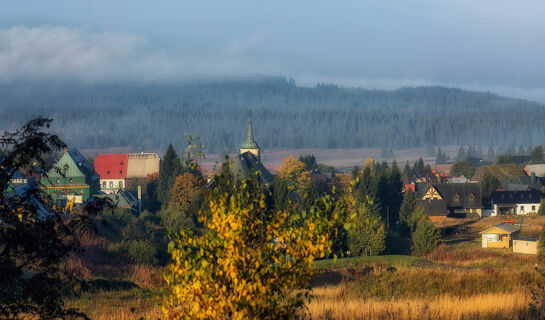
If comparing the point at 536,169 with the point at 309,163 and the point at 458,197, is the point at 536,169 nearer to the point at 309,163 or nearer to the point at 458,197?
the point at 309,163

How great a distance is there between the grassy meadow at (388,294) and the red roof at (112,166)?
11022 centimetres

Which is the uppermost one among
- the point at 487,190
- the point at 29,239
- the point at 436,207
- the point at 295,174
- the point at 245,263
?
the point at 29,239

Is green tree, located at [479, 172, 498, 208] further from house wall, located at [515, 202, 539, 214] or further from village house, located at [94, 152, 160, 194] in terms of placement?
village house, located at [94, 152, 160, 194]

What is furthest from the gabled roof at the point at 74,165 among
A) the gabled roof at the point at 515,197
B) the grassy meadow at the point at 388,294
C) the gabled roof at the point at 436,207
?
the gabled roof at the point at 515,197

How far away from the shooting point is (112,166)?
511 ft

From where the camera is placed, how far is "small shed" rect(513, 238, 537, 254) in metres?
65.9

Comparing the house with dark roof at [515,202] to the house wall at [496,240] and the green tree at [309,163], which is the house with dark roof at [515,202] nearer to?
the house wall at [496,240]

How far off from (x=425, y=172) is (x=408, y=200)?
A: 340 ft

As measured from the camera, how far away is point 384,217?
293ft

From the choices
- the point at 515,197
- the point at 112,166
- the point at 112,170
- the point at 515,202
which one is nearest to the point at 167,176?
the point at 112,170

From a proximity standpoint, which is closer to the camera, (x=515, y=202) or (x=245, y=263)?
(x=245, y=263)

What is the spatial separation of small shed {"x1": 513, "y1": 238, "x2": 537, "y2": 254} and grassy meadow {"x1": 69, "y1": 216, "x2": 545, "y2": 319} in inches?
825

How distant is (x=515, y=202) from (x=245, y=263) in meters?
117

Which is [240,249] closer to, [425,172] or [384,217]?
[384,217]
